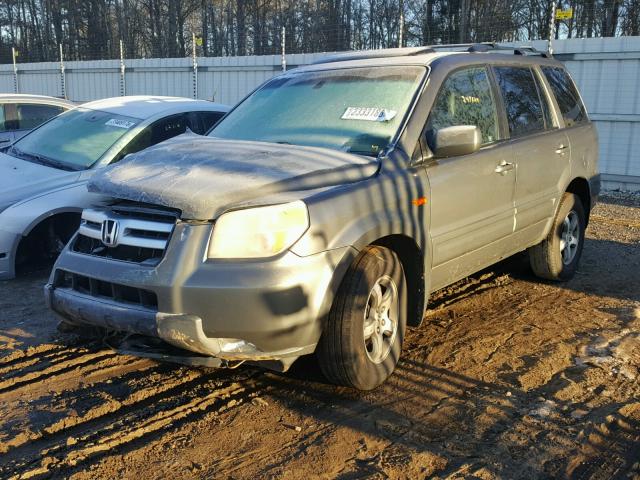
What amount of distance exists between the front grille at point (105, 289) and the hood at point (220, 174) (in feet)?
1.51

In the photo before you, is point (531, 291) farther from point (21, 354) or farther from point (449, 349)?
point (21, 354)

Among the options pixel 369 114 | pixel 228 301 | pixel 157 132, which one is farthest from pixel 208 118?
pixel 228 301

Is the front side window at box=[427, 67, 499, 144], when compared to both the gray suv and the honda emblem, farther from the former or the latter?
the honda emblem

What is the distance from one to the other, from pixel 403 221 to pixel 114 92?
740 inches

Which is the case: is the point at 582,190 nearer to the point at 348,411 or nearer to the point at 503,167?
the point at 503,167

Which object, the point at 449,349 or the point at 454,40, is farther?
the point at 454,40

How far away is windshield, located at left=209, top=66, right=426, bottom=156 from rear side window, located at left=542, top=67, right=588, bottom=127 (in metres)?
1.97

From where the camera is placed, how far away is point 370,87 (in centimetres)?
446

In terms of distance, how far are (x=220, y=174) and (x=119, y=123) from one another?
361 cm

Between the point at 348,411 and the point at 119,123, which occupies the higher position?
the point at 119,123

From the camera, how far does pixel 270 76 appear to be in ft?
51.9

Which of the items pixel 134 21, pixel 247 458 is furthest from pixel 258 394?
pixel 134 21

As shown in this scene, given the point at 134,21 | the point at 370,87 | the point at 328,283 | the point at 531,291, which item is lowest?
the point at 531,291

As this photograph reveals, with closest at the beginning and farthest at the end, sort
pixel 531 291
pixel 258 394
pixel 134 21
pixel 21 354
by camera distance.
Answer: pixel 258 394 < pixel 21 354 < pixel 531 291 < pixel 134 21
